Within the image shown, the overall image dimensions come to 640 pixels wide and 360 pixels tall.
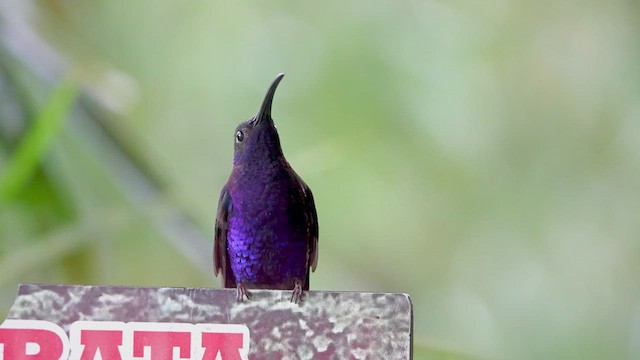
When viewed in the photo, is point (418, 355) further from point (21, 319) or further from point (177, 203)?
point (21, 319)

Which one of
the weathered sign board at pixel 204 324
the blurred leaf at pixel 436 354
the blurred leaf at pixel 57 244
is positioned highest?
the blurred leaf at pixel 57 244

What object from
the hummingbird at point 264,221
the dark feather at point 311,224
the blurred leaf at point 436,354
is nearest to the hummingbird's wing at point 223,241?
the hummingbird at point 264,221

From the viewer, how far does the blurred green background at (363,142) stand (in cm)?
143

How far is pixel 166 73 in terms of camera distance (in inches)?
58.3

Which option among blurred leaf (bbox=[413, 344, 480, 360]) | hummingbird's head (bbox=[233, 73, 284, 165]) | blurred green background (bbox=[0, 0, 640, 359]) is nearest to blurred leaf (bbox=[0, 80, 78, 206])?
blurred green background (bbox=[0, 0, 640, 359])

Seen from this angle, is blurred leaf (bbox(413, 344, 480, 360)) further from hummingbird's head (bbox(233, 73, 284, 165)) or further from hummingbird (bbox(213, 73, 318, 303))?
hummingbird's head (bbox(233, 73, 284, 165))

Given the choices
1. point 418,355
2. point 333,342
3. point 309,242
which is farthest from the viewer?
point 418,355

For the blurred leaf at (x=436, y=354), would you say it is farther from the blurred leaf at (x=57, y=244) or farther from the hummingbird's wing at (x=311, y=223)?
the blurred leaf at (x=57, y=244)

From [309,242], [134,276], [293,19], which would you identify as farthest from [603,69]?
[134,276]

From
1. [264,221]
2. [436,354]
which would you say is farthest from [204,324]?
[436,354]

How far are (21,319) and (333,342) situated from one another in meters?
0.37

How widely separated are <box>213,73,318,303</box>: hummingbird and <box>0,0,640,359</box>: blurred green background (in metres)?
0.28

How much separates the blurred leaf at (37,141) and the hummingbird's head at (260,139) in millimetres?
448

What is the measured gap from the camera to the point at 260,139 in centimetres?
116
